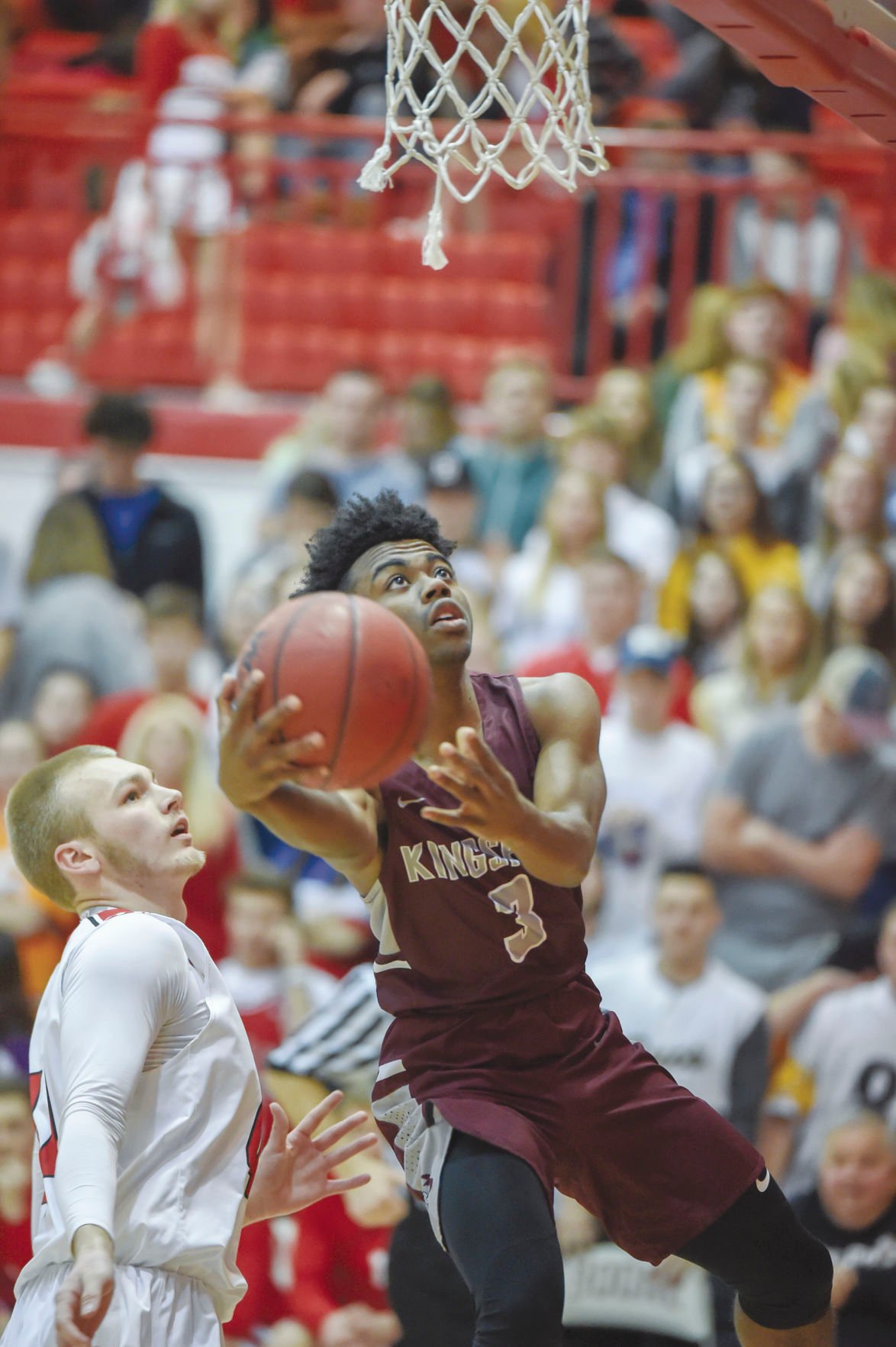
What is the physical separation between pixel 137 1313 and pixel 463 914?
3.22 feet

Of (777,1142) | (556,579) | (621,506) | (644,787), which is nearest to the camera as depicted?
(777,1142)

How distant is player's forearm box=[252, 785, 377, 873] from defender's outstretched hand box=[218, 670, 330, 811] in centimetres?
15

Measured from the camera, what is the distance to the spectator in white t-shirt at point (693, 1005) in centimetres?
639

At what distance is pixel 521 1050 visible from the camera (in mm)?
3688

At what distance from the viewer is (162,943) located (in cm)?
339

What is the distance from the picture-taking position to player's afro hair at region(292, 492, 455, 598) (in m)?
3.86

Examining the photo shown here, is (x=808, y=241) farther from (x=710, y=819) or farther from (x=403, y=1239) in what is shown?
(x=403, y=1239)

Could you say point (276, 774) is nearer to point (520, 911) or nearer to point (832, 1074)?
point (520, 911)

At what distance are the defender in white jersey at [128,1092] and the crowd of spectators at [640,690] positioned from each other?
164 centimetres

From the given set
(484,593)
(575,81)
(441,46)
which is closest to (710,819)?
(484,593)

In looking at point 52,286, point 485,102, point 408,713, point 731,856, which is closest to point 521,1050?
point 408,713

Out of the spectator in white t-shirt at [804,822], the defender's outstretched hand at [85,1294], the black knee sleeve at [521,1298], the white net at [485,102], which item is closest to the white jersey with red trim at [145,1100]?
the defender's outstretched hand at [85,1294]

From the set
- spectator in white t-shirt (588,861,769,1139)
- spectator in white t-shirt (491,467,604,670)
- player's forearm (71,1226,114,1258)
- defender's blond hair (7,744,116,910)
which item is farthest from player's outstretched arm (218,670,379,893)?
spectator in white t-shirt (491,467,604,670)

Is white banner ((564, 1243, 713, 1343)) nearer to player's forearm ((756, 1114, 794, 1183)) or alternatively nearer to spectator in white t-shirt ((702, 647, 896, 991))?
player's forearm ((756, 1114, 794, 1183))
